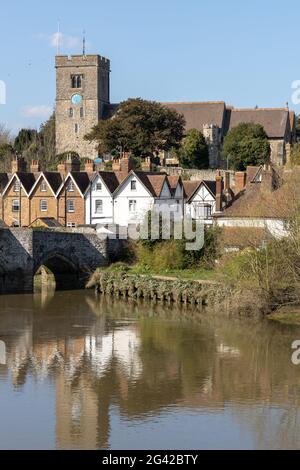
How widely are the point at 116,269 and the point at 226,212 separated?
6.16 meters

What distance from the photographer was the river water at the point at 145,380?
20531mm

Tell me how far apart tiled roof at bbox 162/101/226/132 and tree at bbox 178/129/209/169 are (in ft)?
22.1

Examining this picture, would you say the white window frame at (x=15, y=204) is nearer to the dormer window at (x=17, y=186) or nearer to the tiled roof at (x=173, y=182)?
the dormer window at (x=17, y=186)

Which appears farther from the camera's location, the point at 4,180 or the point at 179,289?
the point at 4,180

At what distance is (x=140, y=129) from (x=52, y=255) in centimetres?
2104

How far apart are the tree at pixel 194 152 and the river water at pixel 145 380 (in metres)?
32.1

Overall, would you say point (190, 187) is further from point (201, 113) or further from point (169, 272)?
point (201, 113)

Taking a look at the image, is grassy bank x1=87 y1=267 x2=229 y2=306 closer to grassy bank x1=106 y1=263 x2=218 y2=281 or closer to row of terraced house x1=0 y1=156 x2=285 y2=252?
grassy bank x1=106 y1=263 x2=218 y2=281

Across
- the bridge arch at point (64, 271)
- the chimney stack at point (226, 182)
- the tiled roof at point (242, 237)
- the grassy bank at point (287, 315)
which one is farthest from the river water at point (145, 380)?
the chimney stack at point (226, 182)

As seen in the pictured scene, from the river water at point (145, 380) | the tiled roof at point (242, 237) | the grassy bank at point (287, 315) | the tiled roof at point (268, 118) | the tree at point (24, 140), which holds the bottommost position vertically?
the river water at point (145, 380)

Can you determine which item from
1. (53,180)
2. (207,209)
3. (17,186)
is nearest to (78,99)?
(17,186)

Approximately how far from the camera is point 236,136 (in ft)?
224

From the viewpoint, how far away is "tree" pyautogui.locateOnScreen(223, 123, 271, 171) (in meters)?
66.6

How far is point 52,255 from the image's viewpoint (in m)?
43.6
